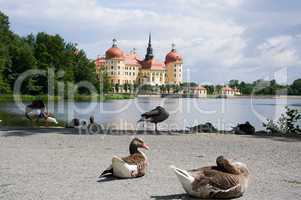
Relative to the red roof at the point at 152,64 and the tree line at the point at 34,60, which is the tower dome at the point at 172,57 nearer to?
the red roof at the point at 152,64

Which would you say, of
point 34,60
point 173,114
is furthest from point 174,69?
point 173,114

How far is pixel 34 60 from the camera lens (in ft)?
226

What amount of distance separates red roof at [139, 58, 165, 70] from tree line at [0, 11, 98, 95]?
88681 mm

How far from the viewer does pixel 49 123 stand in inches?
767

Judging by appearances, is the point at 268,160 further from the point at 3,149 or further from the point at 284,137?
the point at 3,149

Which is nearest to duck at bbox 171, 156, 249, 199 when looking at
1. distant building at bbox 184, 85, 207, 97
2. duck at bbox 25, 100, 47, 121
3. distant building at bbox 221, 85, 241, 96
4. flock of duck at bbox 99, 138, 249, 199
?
flock of duck at bbox 99, 138, 249, 199

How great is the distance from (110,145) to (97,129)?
419 cm

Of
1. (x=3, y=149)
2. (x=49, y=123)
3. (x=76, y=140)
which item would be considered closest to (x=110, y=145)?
(x=76, y=140)

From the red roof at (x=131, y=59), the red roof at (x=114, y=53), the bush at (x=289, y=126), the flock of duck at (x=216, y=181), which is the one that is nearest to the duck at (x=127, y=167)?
the flock of duck at (x=216, y=181)

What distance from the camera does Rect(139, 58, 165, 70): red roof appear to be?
16988 cm

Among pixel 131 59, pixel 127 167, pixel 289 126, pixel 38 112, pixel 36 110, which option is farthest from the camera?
pixel 131 59

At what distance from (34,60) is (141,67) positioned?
106024mm

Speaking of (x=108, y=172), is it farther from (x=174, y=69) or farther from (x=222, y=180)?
(x=174, y=69)

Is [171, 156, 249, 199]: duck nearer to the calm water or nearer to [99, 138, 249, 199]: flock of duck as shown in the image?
[99, 138, 249, 199]: flock of duck
